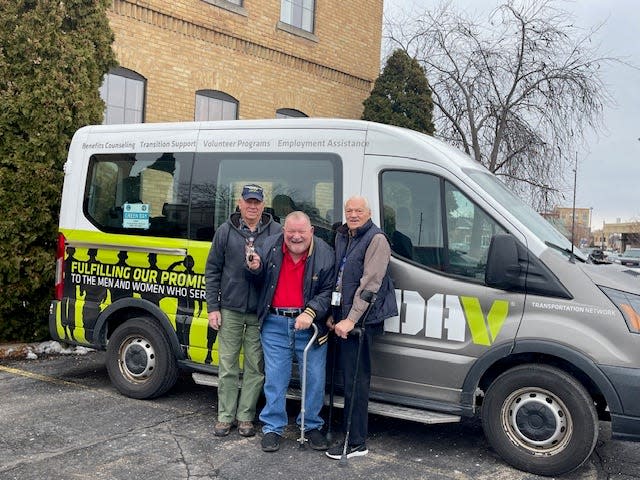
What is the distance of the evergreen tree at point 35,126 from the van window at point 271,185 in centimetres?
290

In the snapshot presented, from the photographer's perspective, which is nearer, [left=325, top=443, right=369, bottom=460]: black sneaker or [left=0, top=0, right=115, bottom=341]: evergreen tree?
[left=325, top=443, right=369, bottom=460]: black sneaker

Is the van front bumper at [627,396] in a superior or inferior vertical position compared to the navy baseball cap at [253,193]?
inferior

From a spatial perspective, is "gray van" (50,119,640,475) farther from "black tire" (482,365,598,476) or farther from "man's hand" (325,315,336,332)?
"man's hand" (325,315,336,332)

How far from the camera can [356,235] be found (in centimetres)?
449

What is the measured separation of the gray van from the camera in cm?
421

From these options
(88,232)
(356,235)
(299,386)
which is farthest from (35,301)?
(356,235)

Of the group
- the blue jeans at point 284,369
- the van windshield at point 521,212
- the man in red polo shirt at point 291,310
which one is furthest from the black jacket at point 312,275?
the van windshield at point 521,212

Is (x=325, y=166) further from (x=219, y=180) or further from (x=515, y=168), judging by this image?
(x=515, y=168)

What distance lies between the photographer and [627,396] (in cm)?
407

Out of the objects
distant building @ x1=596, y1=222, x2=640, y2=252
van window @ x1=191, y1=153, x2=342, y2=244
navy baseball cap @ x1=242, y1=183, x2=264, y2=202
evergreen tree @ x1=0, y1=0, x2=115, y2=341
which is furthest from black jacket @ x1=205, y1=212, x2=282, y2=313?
distant building @ x1=596, y1=222, x2=640, y2=252

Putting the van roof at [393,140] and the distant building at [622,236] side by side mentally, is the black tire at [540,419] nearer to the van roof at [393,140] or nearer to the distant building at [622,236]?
the van roof at [393,140]

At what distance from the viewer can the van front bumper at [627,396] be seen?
405cm

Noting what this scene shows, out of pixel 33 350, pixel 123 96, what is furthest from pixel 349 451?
pixel 123 96

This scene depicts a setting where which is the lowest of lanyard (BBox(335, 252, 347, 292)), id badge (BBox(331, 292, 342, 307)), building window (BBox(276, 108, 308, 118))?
id badge (BBox(331, 292, 342, 307))
